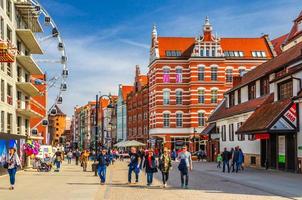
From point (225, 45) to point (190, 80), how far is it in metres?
8.96

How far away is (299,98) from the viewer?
29984mm

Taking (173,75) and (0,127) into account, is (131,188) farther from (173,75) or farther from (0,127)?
(173,75)

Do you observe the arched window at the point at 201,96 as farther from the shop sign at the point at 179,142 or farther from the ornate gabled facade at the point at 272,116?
the ornate gabled facade at the point at 272,116

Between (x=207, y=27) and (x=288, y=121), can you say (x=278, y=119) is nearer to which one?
(x=288, y=121)

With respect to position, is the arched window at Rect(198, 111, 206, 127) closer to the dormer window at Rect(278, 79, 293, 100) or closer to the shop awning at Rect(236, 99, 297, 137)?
the shop awning at Rect(236, 99, 297, 137)

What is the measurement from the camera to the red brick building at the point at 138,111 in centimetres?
9231

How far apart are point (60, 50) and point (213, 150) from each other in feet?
63.1

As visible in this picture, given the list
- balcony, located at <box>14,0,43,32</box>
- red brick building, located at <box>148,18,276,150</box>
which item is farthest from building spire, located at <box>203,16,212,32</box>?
balcony, located at <box>14,0,43,32</box>

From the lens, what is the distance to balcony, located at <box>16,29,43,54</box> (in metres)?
39.2

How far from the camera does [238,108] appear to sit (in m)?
45.2

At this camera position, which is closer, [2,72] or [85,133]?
[2,72]

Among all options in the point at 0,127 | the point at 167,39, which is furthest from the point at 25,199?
the point at 167,39

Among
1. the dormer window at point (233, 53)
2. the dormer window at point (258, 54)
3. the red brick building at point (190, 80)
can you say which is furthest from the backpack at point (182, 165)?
the dormer window at point (258, 54)

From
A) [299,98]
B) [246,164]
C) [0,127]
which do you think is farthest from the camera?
[246,164]
